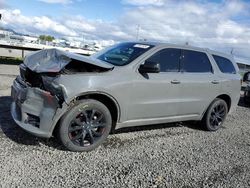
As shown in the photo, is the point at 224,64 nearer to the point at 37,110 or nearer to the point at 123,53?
the point at 123,53

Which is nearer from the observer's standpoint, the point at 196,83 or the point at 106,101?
the point at 106,101

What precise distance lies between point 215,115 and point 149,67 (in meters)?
2.58

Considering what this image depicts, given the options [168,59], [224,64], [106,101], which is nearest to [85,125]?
[106,101]

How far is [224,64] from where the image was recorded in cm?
732

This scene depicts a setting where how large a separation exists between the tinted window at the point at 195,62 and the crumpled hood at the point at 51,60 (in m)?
1.77

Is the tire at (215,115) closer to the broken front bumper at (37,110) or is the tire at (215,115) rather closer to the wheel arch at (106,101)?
the wheel arch at (106,101)

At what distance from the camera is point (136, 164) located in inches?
188

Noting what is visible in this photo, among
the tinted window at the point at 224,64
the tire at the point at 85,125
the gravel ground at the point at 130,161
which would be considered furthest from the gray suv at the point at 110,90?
the gravel ground at the point at 130,161

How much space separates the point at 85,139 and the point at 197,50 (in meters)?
3.10

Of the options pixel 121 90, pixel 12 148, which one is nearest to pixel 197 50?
pixel 121 90

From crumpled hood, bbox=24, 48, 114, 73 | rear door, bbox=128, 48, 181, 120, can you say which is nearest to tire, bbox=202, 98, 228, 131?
rear door, bbox=128, 48, 181, 120

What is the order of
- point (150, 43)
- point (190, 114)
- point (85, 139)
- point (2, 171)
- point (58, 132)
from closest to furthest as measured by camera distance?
point (2, 171) → point (58, 132) → point (85, 139) → point (150, 43) → point (190, 114)

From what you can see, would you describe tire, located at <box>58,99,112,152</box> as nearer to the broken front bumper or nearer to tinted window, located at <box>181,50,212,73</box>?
the broken front bumper

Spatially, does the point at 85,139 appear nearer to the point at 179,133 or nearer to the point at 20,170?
the point at 20,170
